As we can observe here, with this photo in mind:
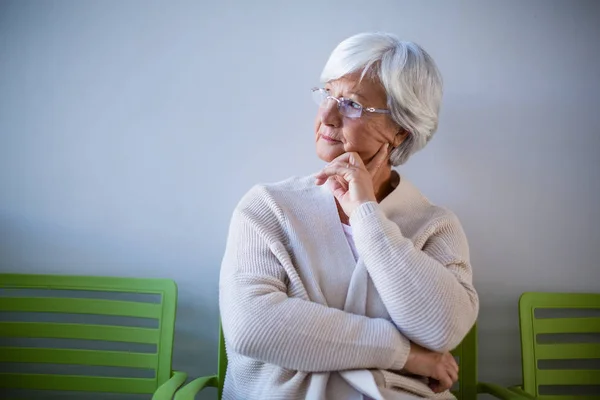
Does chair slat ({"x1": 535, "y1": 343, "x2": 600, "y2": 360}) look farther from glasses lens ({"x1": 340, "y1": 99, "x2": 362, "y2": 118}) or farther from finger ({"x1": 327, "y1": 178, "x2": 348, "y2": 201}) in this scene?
glasses lens ({"x1": 340, "y1": 99, "x2": 362, "y2": 118})

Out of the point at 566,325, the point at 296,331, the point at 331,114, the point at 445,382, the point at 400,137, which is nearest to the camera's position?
the point at 296,331

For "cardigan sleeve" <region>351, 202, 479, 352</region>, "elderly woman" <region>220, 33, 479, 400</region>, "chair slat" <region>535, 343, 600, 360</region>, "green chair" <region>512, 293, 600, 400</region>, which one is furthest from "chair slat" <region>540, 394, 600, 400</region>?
"cardigan sleeve" <region>351, 202, 479, 352</region>

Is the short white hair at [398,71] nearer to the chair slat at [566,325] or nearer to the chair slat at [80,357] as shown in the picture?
the chair slat at [566,325]

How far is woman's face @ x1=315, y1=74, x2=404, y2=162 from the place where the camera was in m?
1.36

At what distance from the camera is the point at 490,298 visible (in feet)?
5.96

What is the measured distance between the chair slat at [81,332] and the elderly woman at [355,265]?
1.13 ft

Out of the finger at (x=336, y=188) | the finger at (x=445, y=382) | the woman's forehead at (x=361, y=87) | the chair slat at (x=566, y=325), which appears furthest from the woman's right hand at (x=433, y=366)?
the woman's forehead at (x=361, y=87)

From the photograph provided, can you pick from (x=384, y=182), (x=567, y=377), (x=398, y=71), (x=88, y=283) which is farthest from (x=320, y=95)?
(x=567, y=377)

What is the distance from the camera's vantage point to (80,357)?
1531mm

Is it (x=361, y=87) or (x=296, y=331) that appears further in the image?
(x=361, y=87)

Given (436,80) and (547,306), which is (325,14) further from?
(547,306)

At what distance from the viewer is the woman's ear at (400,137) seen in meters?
1.46

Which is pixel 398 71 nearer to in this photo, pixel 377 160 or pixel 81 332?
pixel 377 160

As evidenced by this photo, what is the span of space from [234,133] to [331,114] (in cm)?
48
